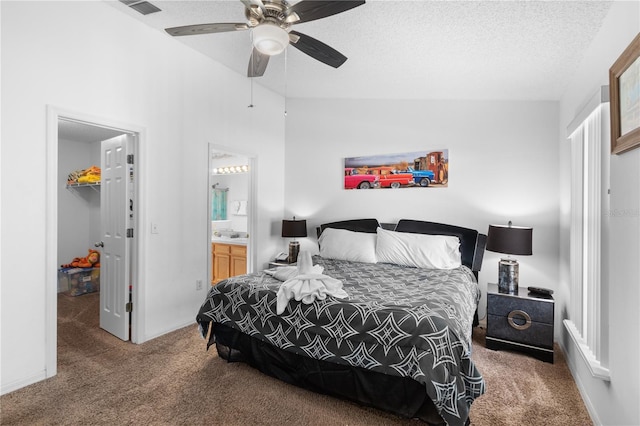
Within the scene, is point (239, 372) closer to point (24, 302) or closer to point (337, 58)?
point (24, 302)

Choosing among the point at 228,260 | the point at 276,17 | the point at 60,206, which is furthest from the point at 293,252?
the point at 60,206

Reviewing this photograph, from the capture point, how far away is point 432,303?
6.81ft

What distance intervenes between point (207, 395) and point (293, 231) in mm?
2419

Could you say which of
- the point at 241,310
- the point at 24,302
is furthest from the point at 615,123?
the point at 24,302

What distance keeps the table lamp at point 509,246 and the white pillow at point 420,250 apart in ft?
1.24

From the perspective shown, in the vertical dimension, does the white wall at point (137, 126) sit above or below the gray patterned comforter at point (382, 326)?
above

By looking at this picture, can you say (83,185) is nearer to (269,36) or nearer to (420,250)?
(269,36)

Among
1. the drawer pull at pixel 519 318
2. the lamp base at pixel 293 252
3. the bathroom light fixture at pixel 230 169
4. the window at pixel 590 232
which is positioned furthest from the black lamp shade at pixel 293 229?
the window at pixel 590 232

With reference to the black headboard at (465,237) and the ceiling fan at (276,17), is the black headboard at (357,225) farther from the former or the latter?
the ceiling fan at (276,17)

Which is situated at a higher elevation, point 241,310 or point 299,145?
point 299,145

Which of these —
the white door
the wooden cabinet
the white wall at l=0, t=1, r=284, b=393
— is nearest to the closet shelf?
the white door

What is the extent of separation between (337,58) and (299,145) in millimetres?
2446

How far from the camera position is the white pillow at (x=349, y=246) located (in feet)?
11.9

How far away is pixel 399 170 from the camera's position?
13.3 ft
